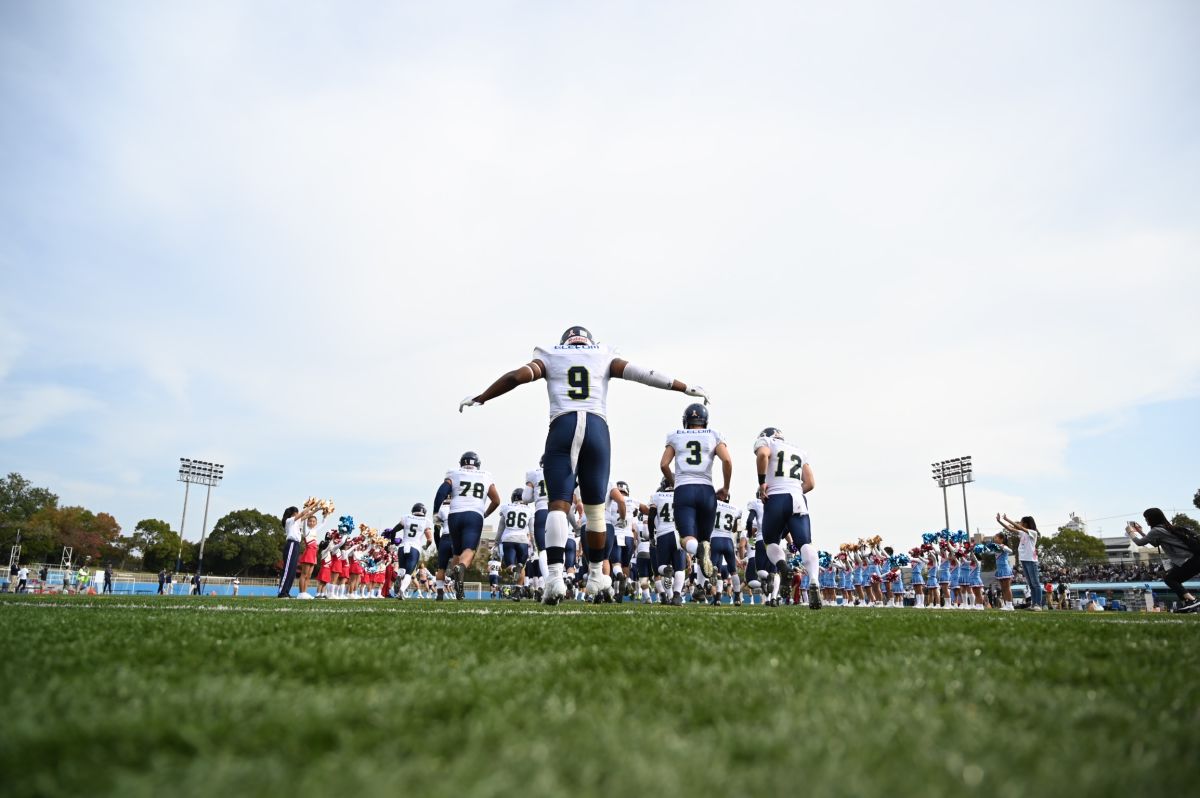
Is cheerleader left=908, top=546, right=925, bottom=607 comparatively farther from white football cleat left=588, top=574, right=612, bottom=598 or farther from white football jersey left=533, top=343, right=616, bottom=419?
white football jersey left=533, top=343, right=616, bottom=419

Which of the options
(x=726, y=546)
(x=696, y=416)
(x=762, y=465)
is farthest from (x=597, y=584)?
(x=726, y=546)

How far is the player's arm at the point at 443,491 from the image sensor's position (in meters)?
14.2

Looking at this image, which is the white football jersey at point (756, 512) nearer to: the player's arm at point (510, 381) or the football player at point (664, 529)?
the football player at point (664, 529)

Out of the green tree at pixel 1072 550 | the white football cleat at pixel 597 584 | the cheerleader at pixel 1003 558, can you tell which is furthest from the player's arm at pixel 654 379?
the green tree at pixel 1072 550

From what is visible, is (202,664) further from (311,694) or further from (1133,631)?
(1133,631)

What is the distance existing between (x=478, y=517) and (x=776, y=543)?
5.91 m

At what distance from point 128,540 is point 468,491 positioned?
91.6 metres

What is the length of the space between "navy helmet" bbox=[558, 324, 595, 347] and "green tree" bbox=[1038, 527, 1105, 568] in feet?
301

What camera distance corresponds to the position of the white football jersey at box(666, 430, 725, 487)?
1143 centimetres

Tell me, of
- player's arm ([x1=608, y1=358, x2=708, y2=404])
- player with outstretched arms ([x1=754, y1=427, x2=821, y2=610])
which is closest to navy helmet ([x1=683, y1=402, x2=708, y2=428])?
player with outstretched arms ([x1=754, y1=427, x2=821, y2=610])

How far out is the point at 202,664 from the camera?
8.39 ft

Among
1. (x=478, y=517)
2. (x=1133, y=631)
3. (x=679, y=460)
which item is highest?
(x=679, y=460)

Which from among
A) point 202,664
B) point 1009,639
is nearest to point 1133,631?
point 1009,639

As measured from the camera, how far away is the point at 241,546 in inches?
3211
